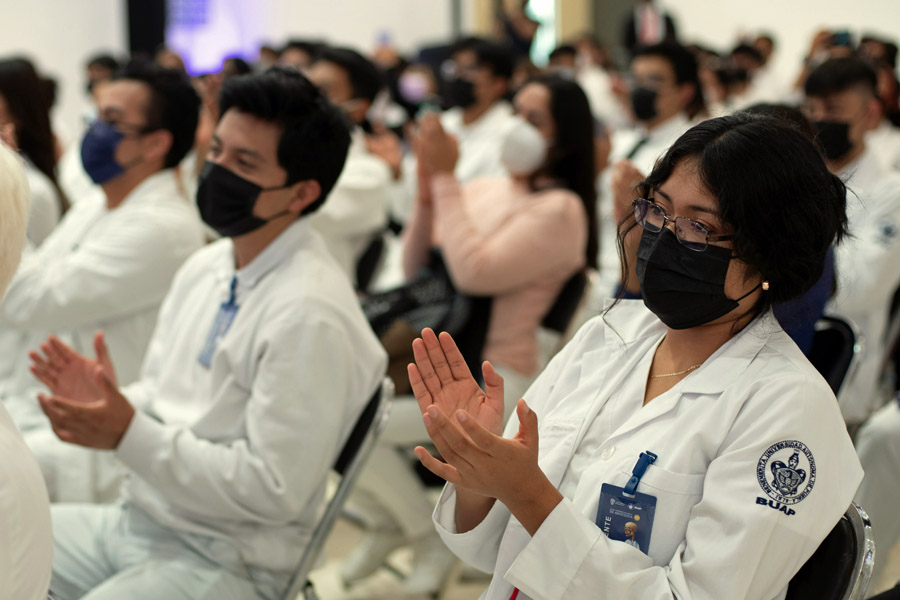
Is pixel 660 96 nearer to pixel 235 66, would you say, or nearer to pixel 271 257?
pixel 235 66

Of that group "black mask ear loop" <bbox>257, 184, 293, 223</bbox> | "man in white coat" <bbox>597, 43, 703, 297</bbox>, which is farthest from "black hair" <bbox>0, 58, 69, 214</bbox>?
"man in white coat" <bbox>597, 43, 703, 297</bbox>

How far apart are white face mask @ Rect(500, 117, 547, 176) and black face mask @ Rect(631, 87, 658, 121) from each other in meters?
1.44

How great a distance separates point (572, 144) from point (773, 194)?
1821 millimetres

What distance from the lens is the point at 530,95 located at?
3107mm

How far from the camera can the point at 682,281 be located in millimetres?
1338

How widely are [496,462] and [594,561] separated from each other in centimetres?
19

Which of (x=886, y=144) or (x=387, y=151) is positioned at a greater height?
(x=886, y=144)

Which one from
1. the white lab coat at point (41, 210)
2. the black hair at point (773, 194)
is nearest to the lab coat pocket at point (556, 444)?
the black hair at point (773, 194)

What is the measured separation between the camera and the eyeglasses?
1.31m

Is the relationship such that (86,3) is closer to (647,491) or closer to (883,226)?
(883,226)

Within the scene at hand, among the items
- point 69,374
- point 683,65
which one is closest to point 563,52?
point 683,65

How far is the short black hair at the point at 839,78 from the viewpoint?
3.09m

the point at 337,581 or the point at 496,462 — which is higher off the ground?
the point at 496,462

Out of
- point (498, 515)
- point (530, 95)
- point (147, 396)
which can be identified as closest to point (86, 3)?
point (530, 95)
